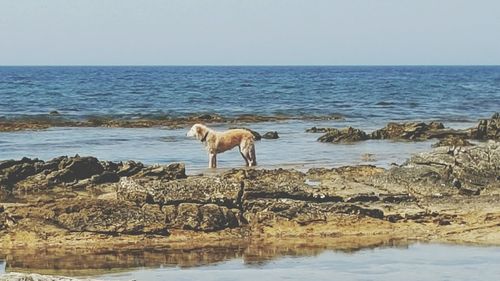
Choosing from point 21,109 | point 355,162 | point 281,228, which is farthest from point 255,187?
point 21,109

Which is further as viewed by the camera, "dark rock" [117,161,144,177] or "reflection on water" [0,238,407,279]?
"dark rock" [117,161,144,177]

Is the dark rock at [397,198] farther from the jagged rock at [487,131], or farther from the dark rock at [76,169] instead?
the jagged rock at [487,131]

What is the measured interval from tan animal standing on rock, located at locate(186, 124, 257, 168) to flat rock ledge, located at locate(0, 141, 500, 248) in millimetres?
4495

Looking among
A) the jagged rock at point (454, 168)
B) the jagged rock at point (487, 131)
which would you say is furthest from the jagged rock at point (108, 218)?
the jagged rock at point (487, 131)

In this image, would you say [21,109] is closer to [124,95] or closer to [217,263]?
[124,95]

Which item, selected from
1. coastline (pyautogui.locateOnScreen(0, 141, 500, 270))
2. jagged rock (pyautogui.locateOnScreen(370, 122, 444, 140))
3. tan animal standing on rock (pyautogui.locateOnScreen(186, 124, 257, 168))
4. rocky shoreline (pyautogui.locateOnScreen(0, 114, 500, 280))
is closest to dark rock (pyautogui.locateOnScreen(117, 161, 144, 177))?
rocky shoreline (pyautogui.locateOnScreen(0, 114, 500, 280))

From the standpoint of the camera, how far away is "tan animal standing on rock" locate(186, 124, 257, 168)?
18.1 metres

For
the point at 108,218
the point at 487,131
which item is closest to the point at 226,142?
the point at 108,218

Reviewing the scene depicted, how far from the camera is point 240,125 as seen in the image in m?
33.6

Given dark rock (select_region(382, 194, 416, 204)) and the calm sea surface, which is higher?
dark rock (select_region(382, 194, 416, 204))

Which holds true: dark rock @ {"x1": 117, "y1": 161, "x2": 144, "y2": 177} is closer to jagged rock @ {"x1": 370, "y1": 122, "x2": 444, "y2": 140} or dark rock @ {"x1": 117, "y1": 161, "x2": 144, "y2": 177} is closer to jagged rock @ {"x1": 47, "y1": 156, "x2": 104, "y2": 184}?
jagged rock @ {"x1": 47, "y1": 156, "x2": 104, "y2": 184}

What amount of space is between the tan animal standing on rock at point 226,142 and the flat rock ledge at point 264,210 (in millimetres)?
4495

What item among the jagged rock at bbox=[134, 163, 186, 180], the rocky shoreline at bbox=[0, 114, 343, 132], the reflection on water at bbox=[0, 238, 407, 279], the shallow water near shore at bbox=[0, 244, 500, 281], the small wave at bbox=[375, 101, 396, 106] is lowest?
the rocky shoreline at bbox=[0, 114, 343, 132]

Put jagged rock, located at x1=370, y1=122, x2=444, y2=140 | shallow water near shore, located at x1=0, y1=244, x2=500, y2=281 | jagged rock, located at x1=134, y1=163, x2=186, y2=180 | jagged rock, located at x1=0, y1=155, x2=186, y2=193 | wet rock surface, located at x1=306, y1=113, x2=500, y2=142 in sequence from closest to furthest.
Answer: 1. shallow water near shore, located at x1=0, y1=244, x2=500, y2=281
2. jagged rock, located at x1=0, y1=155, x2=186, y2=193
3. jagged rock, located at x1=134, y1=163, x2=186, y2=180
4. wet rock surface, located at x1=306, y1=113, x2=500, y2=142
5. jagged rock, located at x1=370, y1=122, x2=444, y2=140
